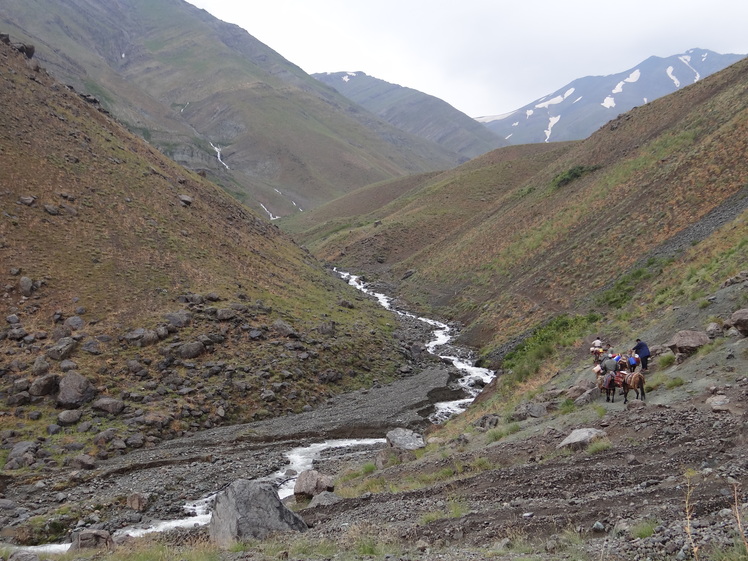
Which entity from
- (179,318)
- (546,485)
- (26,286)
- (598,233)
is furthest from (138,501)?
(598,233)

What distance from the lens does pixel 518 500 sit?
1194cm

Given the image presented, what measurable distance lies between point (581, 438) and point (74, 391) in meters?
25.2

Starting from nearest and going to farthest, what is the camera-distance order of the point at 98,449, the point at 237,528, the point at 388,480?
1. the point at 237,528
2. the point at 388,480
3. the point at 98,449

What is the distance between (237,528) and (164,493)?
8925 mm

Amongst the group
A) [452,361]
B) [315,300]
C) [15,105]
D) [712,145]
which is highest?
[15,105]

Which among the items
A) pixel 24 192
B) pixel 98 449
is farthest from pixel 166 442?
pixel 24 192

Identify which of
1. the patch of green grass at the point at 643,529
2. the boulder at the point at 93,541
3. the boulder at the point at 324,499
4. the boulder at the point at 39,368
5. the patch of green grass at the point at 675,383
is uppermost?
the boulder at the point at 39,368

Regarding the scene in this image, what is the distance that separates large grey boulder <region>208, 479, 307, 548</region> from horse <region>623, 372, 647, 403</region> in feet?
38.0

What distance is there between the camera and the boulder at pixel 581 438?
14.1 meters

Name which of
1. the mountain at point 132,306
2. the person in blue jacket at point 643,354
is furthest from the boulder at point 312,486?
the person in blue jacket at point 643,354

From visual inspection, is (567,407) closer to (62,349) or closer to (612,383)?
(612,383)

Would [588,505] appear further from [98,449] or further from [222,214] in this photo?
[222,214]

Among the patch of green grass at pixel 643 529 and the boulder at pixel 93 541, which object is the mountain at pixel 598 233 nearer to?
the patch of green grass at pixel 643 529

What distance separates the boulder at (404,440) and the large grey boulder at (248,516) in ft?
24.2
